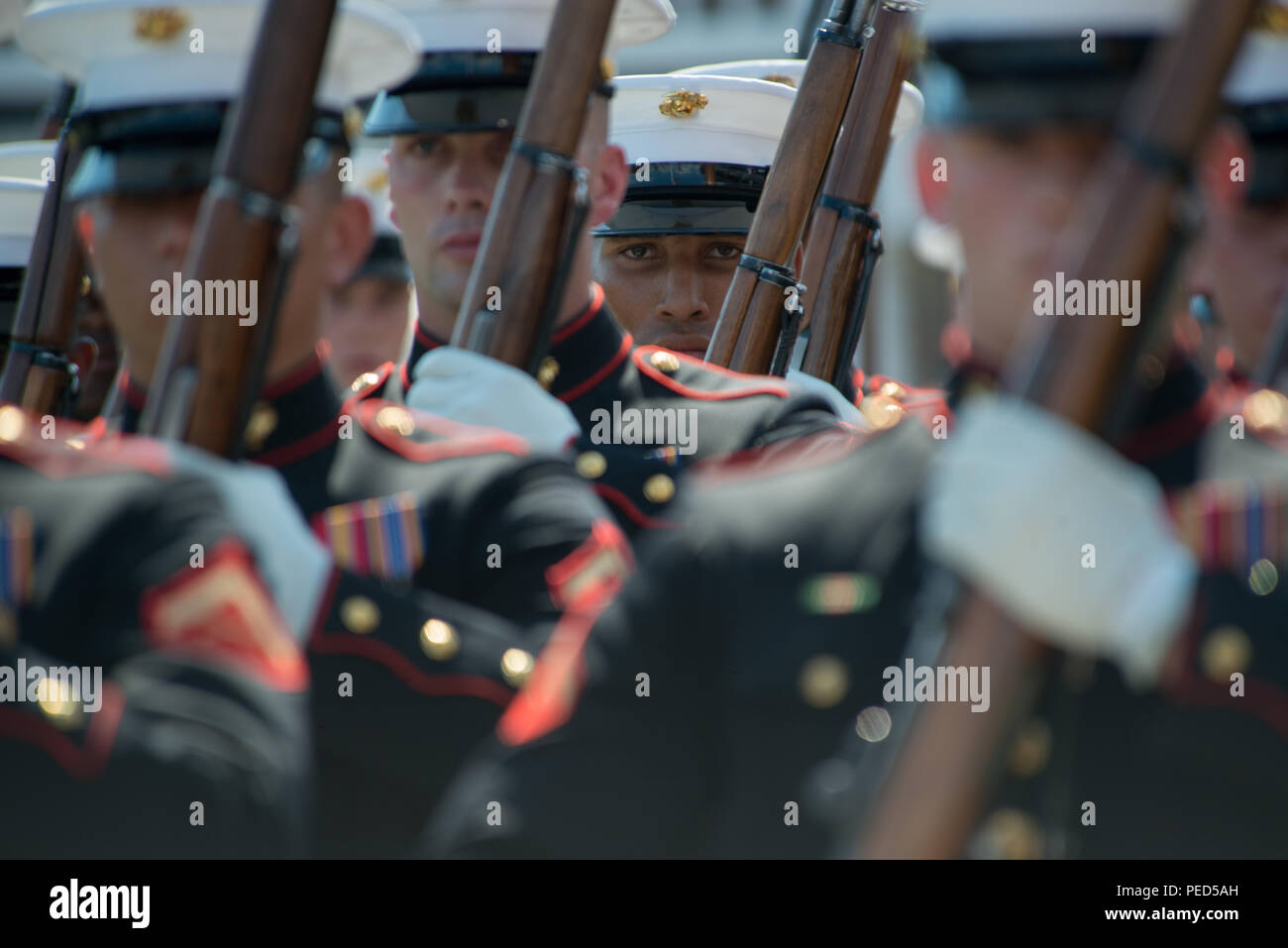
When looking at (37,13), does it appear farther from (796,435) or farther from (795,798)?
(795,798)

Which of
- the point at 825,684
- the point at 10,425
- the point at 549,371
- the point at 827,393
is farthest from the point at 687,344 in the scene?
the point at 825,684

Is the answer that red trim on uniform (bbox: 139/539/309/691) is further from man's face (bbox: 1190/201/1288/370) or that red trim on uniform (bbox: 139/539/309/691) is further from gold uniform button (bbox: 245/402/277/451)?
man's face (bbox: 1190/201/1288/370)

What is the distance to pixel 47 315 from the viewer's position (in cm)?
429

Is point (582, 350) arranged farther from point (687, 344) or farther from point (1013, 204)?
point (1013, 204)

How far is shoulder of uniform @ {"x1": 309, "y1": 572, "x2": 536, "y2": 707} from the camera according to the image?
88.4 inches

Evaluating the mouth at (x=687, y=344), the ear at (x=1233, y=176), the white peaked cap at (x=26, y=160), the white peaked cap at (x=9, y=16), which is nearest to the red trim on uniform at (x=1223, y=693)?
the ear at (x=1233, y=176)

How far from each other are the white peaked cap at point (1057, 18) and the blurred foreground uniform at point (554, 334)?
1418mm

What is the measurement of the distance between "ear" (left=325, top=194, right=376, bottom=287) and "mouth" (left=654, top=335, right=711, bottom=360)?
1756 millimetres

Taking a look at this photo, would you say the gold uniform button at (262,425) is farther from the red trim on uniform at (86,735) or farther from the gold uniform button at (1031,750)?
the gold uniform button at (1031,750)

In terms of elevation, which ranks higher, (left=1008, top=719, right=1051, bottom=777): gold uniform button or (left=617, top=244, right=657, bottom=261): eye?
(left=617, top=244, right=657, bottom=261): eye

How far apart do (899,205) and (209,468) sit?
40.3ft

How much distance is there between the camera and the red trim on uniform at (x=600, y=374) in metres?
3.29

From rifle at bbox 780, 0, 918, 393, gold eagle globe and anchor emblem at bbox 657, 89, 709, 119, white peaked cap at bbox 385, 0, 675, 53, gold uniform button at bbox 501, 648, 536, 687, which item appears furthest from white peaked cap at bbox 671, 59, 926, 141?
gold uniform button at bbox 501, 648, 536, 687
